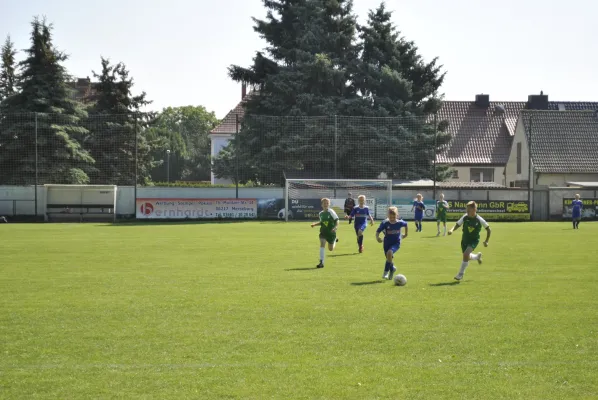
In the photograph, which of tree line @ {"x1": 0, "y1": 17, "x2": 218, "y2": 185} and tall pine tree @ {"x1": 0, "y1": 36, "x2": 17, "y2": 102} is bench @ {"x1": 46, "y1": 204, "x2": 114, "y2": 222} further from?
tall pine tree @ {"x1": 0, "y1": 36, "x2": 17, "y2": 102}

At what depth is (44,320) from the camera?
33.6 feet

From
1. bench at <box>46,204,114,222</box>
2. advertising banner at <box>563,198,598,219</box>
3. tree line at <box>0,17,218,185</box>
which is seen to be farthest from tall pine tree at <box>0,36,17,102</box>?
advertising banner at <box>563,198,598,219</box>

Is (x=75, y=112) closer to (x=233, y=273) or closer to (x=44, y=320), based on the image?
(x=233, y=273)

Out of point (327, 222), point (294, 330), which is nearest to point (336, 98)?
point (327, 222)

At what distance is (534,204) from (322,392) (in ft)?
142

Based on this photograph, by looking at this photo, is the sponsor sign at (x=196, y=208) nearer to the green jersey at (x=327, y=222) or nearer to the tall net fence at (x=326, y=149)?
the tall net fence at (x=326, y=149)

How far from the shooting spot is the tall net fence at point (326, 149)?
48.6m

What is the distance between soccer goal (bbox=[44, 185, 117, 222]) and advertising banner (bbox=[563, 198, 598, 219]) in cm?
2803

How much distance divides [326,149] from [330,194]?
11.5ft

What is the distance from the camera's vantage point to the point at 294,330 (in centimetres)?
949

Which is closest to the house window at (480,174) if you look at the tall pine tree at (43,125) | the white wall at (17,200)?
the tall pine tree at (43,125)

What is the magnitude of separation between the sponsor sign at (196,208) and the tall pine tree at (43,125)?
640cm

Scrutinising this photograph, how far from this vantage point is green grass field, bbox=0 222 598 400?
697 centimetres

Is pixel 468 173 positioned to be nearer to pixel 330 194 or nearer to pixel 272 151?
pixel 330 194
